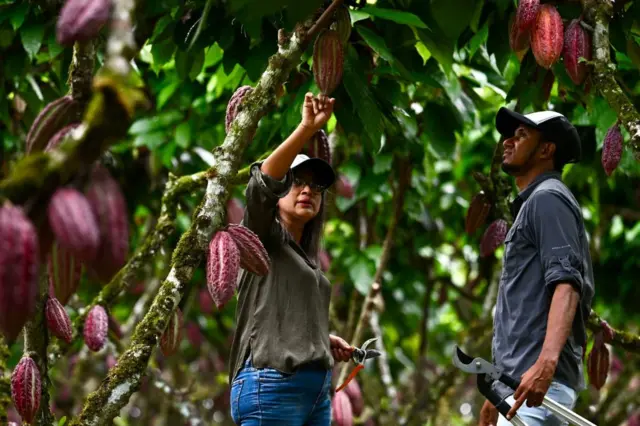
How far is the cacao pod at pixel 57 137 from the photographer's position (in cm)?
169

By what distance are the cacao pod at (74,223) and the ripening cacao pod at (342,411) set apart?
9.08ft

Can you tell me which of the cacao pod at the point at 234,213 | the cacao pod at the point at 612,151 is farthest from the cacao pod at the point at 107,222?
the cacao pod at the point at 234,213

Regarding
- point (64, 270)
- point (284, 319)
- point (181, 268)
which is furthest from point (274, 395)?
point (64, 270)

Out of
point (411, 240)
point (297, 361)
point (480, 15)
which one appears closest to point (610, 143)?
point (480, 15)

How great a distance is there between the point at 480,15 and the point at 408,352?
20.8ft

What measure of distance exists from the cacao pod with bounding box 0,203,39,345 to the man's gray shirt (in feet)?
4.99

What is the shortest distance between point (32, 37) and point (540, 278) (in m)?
1.90

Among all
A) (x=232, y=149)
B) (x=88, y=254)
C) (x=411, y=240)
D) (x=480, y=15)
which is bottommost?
(x=411, y=240)

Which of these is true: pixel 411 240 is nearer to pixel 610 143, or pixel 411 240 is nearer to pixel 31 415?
pixel 610 143

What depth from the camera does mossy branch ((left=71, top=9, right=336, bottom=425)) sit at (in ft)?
7.68

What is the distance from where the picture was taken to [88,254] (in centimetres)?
136

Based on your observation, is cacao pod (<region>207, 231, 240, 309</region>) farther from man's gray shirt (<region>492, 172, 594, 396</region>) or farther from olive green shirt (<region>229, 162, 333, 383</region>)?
man's gray shirt (<region>492, 172, 594, 396</region>)

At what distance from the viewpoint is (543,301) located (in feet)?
8.48

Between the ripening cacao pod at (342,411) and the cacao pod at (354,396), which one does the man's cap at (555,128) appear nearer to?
the ripening cacao pod at (342,411)
